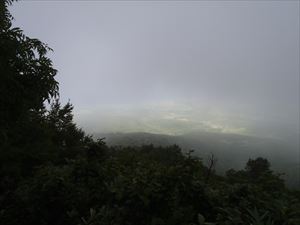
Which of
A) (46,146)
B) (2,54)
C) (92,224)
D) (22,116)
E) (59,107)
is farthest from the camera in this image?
(59,107)

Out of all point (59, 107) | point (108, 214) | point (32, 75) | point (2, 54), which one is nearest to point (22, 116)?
point (32, 75)

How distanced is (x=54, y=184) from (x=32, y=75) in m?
2.21

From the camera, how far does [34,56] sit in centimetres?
676

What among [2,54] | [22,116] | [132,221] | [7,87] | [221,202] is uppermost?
[2,54]

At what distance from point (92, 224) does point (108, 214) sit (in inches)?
11.4

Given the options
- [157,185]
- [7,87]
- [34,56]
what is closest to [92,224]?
[157,185]

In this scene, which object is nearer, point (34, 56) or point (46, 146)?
point (34, 56)

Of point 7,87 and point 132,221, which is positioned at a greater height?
point 7,87

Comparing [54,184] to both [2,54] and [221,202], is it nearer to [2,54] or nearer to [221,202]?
[2,54]

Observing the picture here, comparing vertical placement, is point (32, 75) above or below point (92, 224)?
above

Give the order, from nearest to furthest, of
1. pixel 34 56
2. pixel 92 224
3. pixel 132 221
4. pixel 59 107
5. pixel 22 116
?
pixel 92 224 → pixel 132 221 → pixel 34 56 → pixel 22 116 → pixel 59 107

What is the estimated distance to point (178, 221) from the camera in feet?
14.9

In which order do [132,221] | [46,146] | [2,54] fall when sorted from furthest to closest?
[46,146], [2,54], [132,221]

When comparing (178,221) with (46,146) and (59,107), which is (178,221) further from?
(59,107)
